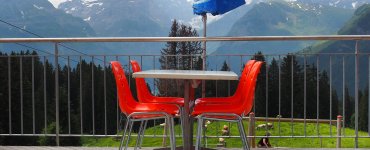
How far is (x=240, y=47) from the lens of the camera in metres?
190

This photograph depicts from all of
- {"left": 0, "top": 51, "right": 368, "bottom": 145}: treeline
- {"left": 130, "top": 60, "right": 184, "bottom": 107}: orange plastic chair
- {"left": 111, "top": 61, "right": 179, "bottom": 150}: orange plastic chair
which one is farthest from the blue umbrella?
{"left": 111, "top": 61, "right": 179, "bottom": 150}: orange plastic chair

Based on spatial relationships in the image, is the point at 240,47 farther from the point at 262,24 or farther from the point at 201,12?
the point at 201,12

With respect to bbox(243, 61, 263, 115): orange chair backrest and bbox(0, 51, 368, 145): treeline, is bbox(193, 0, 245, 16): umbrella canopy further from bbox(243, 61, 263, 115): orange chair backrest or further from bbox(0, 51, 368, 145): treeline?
bbox(243, 61, 263, 115): orange chair backrest

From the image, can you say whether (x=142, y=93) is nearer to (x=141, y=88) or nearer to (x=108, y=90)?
(x=141, y=88)

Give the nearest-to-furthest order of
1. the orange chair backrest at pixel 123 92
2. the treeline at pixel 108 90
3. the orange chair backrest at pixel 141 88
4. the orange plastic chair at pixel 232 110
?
the orange plastic chair at pixel 232 110 < the orange chair backrest at pixel 123 92 < the orange chair backrest at pixel 141 88 < the treeline at pixel 108 90

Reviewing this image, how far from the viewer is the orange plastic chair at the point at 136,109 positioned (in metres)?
3.15

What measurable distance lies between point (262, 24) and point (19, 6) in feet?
313

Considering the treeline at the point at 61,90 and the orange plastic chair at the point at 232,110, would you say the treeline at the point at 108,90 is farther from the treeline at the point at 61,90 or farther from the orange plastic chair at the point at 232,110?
the orange plastic chair at the point at 232,110

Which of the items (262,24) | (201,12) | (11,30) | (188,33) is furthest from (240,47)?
(201,12)

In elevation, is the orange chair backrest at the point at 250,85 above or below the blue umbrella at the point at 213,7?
below

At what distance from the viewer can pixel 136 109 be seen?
3219 mm

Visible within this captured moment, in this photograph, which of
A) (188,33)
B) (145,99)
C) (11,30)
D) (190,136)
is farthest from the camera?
(11,30)

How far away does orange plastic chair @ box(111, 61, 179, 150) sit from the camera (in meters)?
3.15

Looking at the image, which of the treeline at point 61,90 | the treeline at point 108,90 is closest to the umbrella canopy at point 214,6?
the treeline at point 108,90
